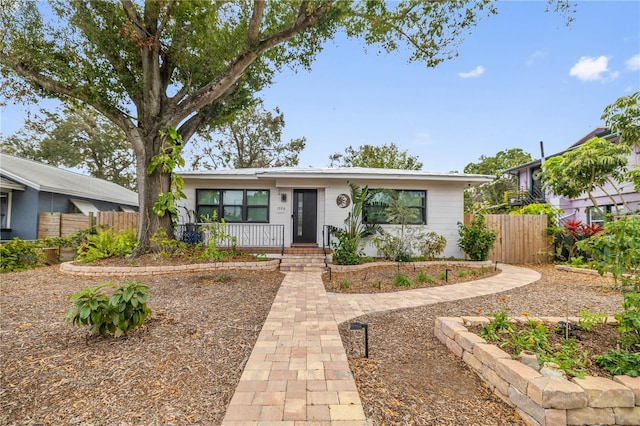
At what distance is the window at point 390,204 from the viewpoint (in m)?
9.77

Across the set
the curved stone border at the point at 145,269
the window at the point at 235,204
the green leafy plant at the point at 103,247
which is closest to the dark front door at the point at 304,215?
the window at the point at 235,204

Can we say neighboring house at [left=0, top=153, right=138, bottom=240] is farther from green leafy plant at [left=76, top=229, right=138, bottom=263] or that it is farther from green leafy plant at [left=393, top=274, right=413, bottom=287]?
green leafy plant at [left=393, top=274, right=413, bottom=287]

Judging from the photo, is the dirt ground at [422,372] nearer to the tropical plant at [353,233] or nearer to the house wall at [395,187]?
the tropical plant at [353,233]

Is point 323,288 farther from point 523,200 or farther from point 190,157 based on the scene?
point 190,157

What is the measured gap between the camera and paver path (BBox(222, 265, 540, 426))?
6.58 feet

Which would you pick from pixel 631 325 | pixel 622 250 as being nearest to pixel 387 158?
pixel 622 250

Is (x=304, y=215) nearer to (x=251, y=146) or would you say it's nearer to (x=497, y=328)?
(x=497, y=328)

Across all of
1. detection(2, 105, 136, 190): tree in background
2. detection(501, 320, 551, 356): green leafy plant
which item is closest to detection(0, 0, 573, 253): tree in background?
detection(501, 320, 551, 356): green leafy plant

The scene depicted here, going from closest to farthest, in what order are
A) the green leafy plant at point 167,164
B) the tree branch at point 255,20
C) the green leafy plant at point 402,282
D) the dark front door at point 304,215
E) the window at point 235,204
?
1. the green leafy plant at point 402,282
2. the tree branch at point 255,20
3. the green leafy plant at point 167,164
4. the dark front door at point 304,215
5. the window at point 235,204

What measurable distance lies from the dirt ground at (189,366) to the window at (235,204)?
5.87m

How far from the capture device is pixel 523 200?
18062mm

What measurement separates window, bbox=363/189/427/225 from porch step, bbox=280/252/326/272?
2.60 meters

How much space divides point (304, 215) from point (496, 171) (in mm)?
22126

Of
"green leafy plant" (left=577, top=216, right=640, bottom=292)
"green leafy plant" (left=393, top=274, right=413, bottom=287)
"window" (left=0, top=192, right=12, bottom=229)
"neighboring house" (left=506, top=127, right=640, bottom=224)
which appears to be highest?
"neighboring house" (left=506, top=127, right=640, bottom=224)
